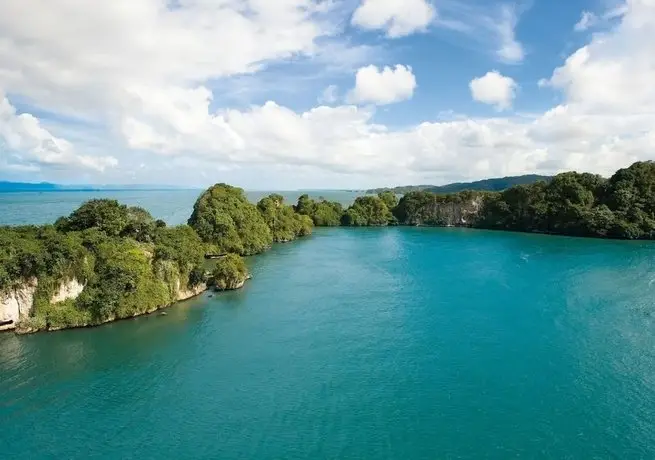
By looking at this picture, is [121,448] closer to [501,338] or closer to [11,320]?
[11,320]

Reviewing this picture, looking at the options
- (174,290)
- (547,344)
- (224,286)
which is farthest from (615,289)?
(174,290)

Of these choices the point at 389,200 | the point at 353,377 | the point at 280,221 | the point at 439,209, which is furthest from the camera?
the point at 389,200

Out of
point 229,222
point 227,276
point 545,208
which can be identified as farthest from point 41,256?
point 545,208

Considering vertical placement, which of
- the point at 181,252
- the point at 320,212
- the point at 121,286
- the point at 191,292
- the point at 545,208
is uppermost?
the point at 545,208

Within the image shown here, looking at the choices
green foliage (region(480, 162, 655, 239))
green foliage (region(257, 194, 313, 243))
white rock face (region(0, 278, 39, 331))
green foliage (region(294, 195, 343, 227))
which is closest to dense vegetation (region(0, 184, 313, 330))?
white rock face (region(0, 278, 39, 331))

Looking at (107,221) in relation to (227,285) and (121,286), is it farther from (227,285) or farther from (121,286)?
(227,285)

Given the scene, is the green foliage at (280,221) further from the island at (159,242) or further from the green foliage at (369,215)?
the green foliage at (369,215)
